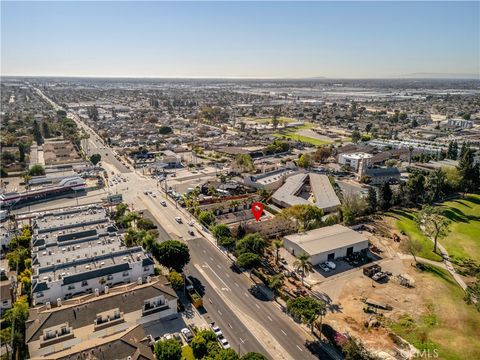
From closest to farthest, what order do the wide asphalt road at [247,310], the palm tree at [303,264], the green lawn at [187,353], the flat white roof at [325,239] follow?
the green lawn at [187,353], the wide asphalt road at [247,310], the palm tree at [303,264], the flat white roof at [325,239]

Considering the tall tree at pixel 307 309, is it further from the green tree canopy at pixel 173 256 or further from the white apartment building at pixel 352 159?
the white apartment building at pixel 352 159

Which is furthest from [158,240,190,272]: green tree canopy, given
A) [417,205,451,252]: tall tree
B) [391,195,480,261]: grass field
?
[417,205,451,252]: tall tree

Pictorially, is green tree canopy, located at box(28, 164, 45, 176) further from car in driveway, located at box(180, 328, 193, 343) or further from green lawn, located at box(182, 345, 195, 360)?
green lawn, located at box(182, 345, 195, 360)

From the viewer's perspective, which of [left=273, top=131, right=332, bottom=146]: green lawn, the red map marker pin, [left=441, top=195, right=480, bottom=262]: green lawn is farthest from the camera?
[left=273, top=131, right=332, bottom=146]: green lawn

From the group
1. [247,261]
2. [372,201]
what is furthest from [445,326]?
[372,201]

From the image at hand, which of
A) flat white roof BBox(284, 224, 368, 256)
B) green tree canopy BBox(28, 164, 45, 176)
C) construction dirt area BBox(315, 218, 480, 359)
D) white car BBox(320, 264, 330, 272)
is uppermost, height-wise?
green tree canopy BBox(28, 164, 45, 176)

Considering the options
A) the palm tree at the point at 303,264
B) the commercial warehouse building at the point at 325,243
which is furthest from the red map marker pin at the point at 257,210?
the palm tree at the point at 303,264

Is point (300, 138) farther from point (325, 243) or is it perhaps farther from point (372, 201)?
point (325, 243)

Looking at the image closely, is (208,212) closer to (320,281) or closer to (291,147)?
(320,281)

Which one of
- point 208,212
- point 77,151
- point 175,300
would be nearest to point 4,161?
point 77,151
